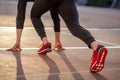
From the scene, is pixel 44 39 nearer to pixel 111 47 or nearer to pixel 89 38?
pixel 89 38

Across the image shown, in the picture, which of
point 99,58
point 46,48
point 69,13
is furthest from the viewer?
point 46,48

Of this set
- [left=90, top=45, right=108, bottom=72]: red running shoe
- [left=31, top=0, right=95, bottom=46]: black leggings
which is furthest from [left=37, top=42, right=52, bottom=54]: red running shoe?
[left=90, top=45, right=108, bottom=72]: red running shoe

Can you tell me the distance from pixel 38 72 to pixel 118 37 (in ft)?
16.3

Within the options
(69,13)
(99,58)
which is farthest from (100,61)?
(69,13)

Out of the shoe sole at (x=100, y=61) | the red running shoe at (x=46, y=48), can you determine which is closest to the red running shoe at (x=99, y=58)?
the shoe sole at (x=100, y=61)

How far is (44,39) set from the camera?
678 centimetres

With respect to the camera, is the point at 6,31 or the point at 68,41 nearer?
the point at 68,41

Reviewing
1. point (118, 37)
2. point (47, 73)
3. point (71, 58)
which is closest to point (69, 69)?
point (47, 73)

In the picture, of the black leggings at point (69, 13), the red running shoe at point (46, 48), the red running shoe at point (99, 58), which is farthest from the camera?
the red running shoe at point (46, 48)

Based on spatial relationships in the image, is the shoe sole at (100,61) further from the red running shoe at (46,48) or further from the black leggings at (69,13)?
the red running shoe at (46,48)

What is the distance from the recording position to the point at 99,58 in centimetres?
564

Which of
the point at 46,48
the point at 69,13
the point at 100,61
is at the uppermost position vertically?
the point at 69,13

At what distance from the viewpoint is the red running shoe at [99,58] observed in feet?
18.5

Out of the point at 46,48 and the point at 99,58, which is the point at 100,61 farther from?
the point at 46,48
